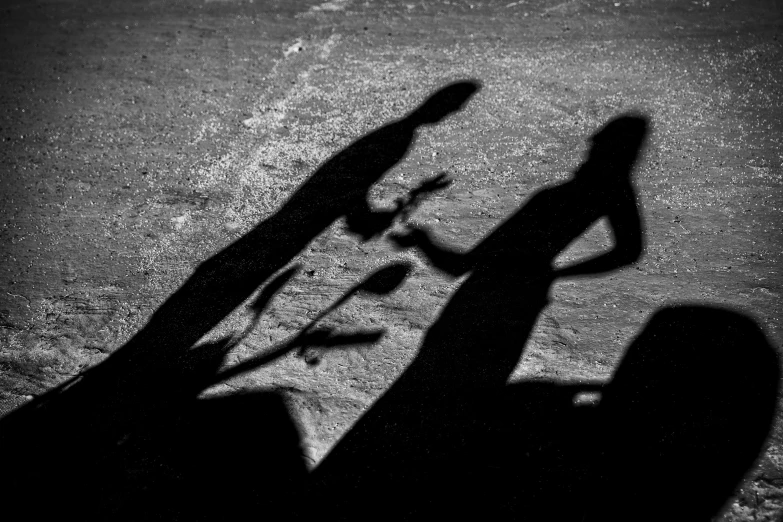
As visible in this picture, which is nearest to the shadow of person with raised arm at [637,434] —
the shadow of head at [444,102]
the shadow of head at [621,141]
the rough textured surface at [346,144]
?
the rough textured surface at [346,144]

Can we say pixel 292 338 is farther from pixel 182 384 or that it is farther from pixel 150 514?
pixel 150 514

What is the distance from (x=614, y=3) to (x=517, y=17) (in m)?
1.28

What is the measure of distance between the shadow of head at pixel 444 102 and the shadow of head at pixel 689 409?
307 centimetres

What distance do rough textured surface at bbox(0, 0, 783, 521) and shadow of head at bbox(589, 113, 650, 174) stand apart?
14 cm

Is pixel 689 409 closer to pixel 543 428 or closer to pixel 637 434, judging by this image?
pixel 637 434

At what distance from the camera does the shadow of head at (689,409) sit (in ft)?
10.1

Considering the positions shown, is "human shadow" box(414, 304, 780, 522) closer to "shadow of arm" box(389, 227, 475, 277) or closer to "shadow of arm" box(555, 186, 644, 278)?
"shadow of arm" box(555, 186, 644, 278)

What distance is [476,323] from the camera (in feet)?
13.1

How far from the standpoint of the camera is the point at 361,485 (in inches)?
126

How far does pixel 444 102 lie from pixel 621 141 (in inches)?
73.5

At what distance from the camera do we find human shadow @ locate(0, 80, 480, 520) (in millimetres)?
3252

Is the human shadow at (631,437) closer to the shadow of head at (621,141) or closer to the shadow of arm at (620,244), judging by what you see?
the shadow of arm at (620,244)

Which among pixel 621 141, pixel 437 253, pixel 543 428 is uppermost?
pixel 621 141

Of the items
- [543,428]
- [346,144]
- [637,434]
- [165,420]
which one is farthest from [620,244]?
[165,420]
